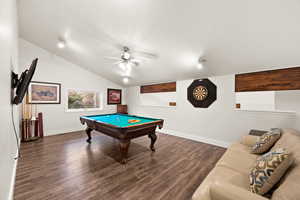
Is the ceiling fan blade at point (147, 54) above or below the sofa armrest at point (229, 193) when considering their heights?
above

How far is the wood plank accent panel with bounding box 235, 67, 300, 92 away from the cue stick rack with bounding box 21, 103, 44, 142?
19.3 feet

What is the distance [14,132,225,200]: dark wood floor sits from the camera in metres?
1.64

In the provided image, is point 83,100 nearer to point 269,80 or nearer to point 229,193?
point 229,193

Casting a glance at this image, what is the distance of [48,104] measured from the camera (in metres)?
4.11

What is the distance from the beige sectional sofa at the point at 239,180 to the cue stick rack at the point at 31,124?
4632mm

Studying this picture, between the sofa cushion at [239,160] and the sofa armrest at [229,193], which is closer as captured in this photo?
the sofa armrest at [229,193]

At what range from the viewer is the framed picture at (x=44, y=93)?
3.82 metres

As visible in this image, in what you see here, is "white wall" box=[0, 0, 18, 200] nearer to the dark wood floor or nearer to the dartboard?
the dark wood floor

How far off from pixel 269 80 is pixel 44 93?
6371 millimetres

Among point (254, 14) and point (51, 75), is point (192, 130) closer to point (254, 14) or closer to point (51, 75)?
point (254, 14)

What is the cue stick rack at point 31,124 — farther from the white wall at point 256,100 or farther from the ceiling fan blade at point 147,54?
the white wall at point 256,100

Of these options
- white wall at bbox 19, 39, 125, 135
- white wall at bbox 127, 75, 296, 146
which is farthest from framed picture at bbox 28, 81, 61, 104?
white wall at bbox 127, 75, 296, 146

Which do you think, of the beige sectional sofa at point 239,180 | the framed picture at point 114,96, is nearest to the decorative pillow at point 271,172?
the beige sectional sofa at point 239,180

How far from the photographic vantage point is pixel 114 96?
5895 millimetres
